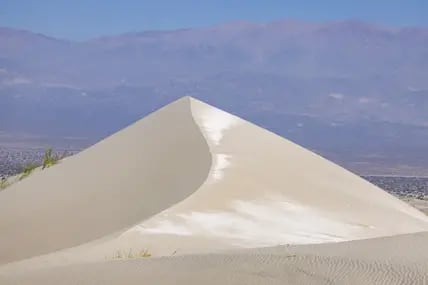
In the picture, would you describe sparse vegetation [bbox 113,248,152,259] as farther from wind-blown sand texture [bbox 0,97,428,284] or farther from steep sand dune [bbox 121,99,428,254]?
steep sand dune [bbox 121,99,428,254]

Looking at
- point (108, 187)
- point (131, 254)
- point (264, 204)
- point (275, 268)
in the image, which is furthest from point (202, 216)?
point (275, 268)

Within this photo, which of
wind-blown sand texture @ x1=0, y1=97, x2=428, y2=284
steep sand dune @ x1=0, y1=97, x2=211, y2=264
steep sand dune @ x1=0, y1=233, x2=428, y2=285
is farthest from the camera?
steep sand dune @ x1=0, y1=97, x2=211, y2=264

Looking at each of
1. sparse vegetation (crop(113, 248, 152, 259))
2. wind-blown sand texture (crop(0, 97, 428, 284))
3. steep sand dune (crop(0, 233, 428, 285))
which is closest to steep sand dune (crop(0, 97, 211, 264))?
wind-blown sand texture (crop(0, 97, 428, 284))

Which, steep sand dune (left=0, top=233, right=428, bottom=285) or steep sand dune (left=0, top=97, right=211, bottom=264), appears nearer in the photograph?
steep sand dune (left=0, top=233, right=428, bottom=285)

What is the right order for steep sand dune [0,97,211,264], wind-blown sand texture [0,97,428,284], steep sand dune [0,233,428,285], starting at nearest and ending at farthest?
steep sand dune [0,233,428,285] → wind-blown sand texture [0,97,428,284] → steep sand dune [0,97,211,264]

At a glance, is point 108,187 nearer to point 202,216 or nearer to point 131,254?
point 202,216

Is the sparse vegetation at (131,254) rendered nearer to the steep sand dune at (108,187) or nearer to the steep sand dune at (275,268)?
the steep sand dune at (275,268)

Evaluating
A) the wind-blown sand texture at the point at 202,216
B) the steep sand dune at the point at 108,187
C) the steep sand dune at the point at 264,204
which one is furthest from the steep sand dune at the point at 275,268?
the steep sand dune at the point at 108,187
